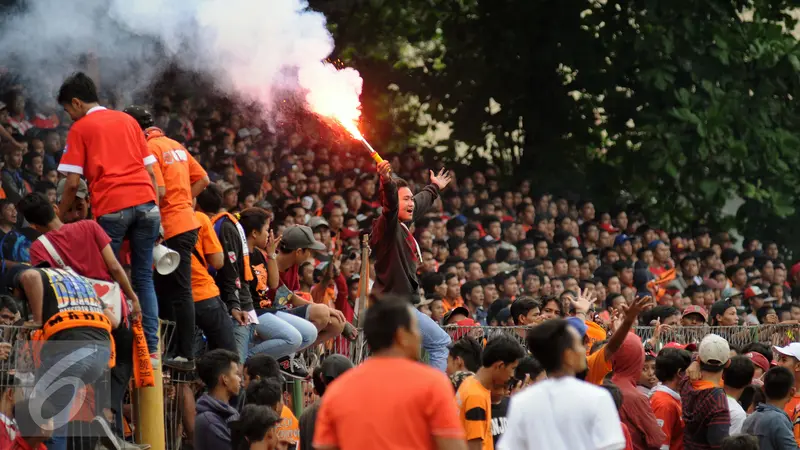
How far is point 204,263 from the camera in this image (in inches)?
409

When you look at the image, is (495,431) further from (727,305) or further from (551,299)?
(727,305)

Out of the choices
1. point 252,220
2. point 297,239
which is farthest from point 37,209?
point 297,239

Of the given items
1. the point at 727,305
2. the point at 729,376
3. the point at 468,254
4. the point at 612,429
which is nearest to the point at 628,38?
the point at 468,254

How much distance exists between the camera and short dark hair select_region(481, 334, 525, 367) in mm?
8250

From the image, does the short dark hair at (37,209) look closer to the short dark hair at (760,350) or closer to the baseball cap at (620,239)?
the short dark hair at (760,350)

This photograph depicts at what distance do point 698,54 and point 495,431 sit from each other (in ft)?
41.9

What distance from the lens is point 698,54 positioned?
20188 millimetres

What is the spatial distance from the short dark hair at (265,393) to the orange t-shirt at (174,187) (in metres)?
1.77

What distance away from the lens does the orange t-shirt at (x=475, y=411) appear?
8.14 metres

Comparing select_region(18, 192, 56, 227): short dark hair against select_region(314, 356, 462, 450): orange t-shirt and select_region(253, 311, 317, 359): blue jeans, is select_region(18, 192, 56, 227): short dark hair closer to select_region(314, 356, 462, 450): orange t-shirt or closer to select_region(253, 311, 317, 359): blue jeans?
select_region(253, 311, 317, 359): blue jeans

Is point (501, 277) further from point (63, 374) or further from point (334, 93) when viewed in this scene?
point (63, 374)

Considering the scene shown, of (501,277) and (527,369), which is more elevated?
(501,277)

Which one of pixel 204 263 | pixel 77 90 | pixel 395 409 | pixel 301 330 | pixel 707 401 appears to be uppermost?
pixel 77 90

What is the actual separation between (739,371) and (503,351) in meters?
2.65
